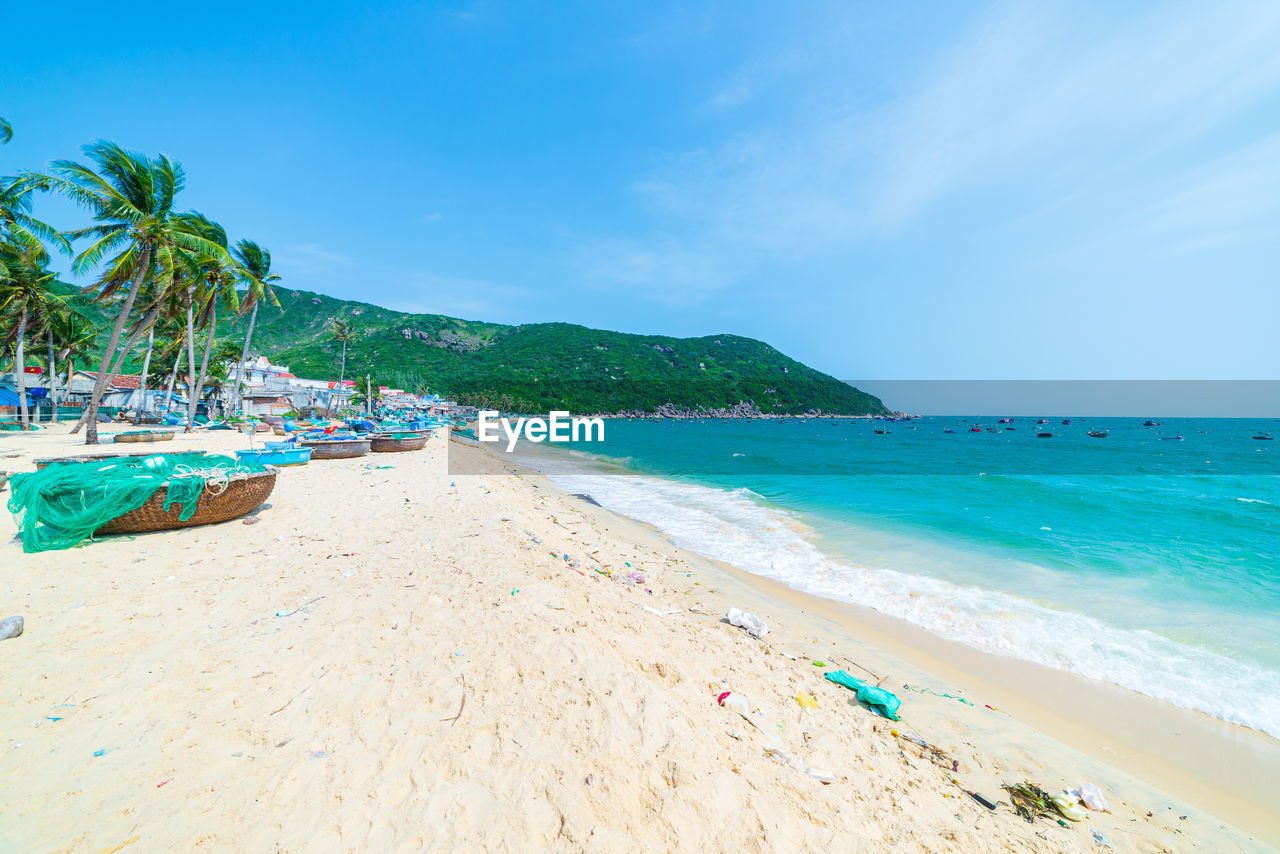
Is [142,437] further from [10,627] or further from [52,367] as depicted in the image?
[10,627]

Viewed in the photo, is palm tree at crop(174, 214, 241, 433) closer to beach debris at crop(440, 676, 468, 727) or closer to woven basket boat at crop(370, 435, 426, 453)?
woven basket boat at crop(370, 435, 426, 453)

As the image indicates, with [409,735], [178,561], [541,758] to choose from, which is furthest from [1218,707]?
[178,561]

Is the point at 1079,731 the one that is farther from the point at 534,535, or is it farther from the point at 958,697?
the point at 534,535

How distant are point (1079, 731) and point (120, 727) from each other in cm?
868

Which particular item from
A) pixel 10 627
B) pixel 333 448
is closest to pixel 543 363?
pixel 333 448

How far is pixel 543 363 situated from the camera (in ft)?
388

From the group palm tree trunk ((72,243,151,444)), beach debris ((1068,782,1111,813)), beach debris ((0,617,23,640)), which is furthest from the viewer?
palm tree trunk ((72,243,151,444))

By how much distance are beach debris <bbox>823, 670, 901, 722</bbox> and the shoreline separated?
1.83 feet

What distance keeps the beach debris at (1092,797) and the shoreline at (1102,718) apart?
2.56 feet

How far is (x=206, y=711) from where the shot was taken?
3387 millimetres

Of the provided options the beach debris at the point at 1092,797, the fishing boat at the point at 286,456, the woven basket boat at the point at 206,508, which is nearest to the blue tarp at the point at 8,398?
the fishing boat at the point at 286,456

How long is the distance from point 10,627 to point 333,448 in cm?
1564

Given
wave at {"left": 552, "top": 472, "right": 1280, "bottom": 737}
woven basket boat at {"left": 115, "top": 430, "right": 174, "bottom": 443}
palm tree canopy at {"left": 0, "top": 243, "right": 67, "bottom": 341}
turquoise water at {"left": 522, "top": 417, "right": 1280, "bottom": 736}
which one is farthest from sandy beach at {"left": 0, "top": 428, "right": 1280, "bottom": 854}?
palm tree canopy at {"left": 0, "top": 243, "right": 67, "bottom": 341}

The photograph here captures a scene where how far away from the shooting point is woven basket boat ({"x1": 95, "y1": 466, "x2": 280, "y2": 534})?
283 inches
